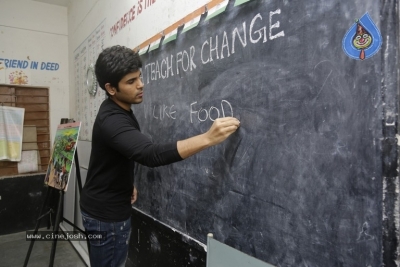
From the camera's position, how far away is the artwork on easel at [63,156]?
6.22ft

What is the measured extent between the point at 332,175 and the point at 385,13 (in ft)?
1.36

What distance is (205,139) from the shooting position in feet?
2.97

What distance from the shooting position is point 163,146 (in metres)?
0.90

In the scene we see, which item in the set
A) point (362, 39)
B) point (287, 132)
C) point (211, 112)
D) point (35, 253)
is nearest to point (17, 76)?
point (35, 253)

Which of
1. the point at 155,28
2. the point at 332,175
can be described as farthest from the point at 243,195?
the point at 155,28

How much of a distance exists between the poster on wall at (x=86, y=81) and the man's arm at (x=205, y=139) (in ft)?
5.36

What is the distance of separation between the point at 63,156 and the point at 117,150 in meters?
1.21

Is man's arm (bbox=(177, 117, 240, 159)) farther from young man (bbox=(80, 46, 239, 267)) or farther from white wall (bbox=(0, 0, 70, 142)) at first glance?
white wall (bbox=(0, 0, 70, 142))

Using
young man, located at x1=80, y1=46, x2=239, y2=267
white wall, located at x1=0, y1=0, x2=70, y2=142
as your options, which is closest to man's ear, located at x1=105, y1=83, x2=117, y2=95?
young man, located at x1=80, y1=46, x2=239, y2=267

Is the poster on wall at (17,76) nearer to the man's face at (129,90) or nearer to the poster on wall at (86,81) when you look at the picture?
the poster on wall at (86,81)

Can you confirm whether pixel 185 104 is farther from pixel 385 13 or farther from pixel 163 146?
pixel 385 13

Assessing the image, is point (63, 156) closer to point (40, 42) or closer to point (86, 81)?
point (86, 81)

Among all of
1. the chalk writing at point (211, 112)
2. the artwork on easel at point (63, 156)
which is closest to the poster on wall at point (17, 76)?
the artwork on easel at point (63, 156)

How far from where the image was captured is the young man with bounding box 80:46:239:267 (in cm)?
92
